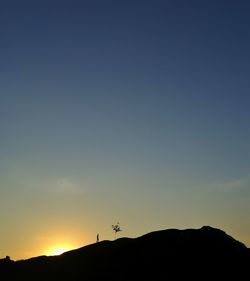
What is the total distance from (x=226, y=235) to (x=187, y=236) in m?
4.75

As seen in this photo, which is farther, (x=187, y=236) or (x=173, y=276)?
(x=187, y=236)

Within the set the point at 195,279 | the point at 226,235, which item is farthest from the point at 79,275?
the point at 226,235

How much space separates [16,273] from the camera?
193ft

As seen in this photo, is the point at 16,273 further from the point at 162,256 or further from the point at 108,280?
the point at 162,256

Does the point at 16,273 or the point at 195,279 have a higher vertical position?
the point at 16,273

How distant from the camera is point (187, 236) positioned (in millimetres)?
55688

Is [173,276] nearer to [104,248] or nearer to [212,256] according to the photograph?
[212,256]

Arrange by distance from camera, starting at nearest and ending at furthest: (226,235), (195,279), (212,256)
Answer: (195,279)
(212,256)
(226,235)

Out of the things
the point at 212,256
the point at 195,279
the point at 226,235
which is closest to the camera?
the point at 195,279

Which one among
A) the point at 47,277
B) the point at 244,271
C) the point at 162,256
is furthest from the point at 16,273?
the point at 244,271

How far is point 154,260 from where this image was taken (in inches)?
2071

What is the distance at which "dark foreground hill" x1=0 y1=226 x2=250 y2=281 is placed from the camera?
50656mm

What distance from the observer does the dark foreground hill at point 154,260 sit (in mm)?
50656

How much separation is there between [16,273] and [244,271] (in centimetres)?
2699
